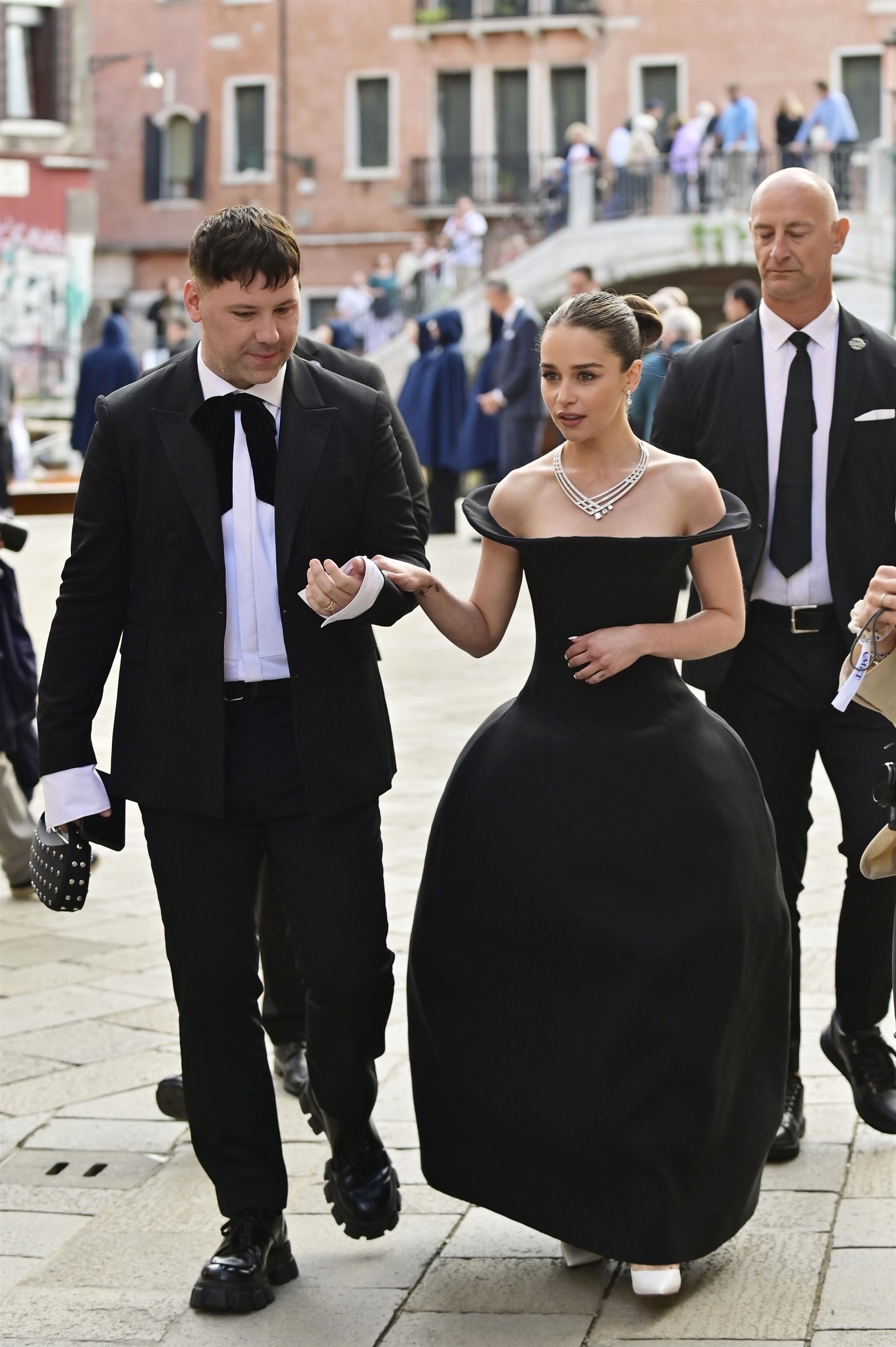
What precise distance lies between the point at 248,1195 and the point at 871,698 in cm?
140

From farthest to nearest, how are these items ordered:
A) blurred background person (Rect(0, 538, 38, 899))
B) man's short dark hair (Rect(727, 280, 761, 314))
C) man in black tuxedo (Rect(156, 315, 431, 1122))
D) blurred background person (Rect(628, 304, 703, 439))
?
blurred background person (Rect(628, 304, 703, 439)) < man's short dark hair (Rect(727, 280, 761, 314)) < blurred background person (Rect(0, 538, 38, 899)) < man in black tuxedo (Rect(156, 315, 431, 1122))

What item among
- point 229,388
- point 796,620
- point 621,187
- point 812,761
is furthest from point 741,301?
point 621,187

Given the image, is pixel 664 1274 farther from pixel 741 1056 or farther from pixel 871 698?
pixel 871 698

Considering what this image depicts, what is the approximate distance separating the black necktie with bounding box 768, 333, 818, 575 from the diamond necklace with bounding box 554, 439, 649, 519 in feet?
2.26

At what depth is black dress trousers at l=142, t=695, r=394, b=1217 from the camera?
3.63 meters

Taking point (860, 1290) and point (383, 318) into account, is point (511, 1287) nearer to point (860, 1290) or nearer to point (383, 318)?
point (860, 1290)

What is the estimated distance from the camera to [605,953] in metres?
3.41

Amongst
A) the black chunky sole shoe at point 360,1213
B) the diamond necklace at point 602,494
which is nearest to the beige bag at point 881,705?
the diamond necklace at point 602,494

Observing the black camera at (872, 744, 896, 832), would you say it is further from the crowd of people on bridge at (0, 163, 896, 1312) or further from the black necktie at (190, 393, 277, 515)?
the black necktie at (190, 393, 277, 515)

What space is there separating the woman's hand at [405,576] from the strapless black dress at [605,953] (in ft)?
0.52

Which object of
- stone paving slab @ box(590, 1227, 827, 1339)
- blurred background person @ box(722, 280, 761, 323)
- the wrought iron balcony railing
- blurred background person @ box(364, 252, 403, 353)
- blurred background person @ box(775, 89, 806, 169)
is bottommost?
stone paving slab @ box(590, 1227, 827, 1339)

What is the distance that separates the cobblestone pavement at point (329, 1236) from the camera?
137 inches

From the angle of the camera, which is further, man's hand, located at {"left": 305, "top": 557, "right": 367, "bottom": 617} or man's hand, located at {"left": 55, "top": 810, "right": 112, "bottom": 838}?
man's hand, located at {"left": 55, "top": 810, "right": 112, "bottom": 838}

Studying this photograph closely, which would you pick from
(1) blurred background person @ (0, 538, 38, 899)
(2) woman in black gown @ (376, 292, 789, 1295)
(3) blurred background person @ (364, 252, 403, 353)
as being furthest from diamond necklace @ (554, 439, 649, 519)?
(3) blurred background person @ (364, 252, 403, 353)
